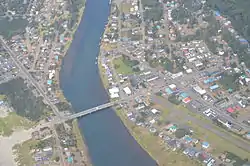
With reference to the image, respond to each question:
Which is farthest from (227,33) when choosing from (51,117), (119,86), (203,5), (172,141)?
(51,117)

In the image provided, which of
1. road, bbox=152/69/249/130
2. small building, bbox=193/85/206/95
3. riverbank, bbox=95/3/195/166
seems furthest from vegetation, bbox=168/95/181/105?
riverbank, bbox=95/3/195/166

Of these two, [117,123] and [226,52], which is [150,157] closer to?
[117,123]

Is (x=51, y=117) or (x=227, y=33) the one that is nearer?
(x=51, y=117)

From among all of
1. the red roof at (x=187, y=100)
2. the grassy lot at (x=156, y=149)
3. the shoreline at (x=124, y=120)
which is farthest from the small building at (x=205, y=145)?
the red roof at (x=187, y=100)

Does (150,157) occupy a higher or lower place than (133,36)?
lower

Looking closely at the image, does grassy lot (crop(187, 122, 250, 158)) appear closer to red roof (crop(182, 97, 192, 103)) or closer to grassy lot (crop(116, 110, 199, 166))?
grassy lot (crop(116, 110, 199, 166))

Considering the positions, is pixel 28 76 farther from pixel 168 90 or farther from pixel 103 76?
pixel 168 90

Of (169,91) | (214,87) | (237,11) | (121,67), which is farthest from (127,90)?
(237,11)

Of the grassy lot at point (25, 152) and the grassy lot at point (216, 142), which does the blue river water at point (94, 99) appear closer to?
the grassy lot at point (25, 152)
